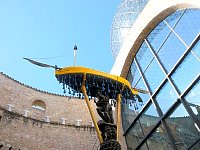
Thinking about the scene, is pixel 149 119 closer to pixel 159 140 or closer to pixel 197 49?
pixel 159 140

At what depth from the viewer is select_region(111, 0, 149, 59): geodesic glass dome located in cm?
1295

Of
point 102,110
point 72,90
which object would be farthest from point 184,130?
point 72,90

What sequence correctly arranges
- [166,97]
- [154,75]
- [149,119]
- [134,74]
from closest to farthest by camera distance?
[166,97] < [149,119] < [154,75] < [134,74]

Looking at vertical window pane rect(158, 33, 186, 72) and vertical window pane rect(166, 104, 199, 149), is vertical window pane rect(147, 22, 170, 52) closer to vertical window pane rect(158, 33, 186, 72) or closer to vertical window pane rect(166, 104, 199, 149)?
vertical window pane rect(158, 33, 186, 72)

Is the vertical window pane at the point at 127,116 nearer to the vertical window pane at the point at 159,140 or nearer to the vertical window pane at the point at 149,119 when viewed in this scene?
the vertical window pane at the point at 149,119

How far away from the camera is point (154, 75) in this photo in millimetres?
10805

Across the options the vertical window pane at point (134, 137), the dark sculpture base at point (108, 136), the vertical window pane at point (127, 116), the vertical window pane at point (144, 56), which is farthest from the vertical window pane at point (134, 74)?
the dark sculpture base at point (108, 136)

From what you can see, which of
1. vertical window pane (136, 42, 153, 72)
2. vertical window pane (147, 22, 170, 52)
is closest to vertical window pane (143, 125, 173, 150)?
vertical window pane (136, 42, 153, 72)

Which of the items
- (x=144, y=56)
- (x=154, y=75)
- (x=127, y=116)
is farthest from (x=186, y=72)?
(x=127, y=116)

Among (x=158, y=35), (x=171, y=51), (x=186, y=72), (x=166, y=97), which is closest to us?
(x=186, y=72)

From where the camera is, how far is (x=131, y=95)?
9.66 meters

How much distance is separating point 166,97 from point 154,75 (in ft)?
3.82

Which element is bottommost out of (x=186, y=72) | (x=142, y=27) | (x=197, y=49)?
(x=186, y=72)

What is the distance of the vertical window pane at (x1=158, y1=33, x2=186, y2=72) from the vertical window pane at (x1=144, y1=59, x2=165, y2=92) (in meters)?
0.31
